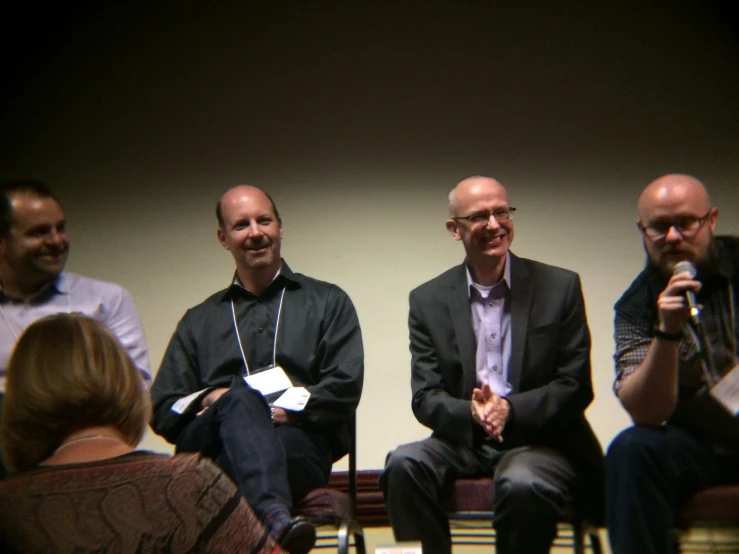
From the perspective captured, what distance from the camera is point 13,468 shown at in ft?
4.81

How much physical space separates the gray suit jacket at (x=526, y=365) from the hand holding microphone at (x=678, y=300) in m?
0.45

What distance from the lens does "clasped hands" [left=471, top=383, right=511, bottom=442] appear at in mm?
2611

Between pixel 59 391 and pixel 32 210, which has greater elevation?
pixel 32 210

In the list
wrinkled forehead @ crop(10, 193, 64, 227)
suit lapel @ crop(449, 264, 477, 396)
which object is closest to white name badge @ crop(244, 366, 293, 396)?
suit lapel @ crop(449, 264, 477, 396)

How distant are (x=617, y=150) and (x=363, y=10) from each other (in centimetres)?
146

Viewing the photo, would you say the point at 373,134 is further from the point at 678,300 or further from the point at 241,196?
the point at 678,300

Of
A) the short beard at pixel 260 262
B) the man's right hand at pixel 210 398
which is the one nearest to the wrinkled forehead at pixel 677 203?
the short beard at pixel 260 262

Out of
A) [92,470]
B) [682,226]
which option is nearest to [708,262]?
[682,226]

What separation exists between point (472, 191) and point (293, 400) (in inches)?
39.6

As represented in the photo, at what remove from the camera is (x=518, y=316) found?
2.85 m

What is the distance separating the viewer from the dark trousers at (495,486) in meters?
2.40

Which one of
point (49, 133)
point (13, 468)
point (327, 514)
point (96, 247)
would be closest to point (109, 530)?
point (13, 468)

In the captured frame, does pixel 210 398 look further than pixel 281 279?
No

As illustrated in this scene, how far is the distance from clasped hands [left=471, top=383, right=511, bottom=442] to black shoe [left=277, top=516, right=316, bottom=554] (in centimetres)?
76
